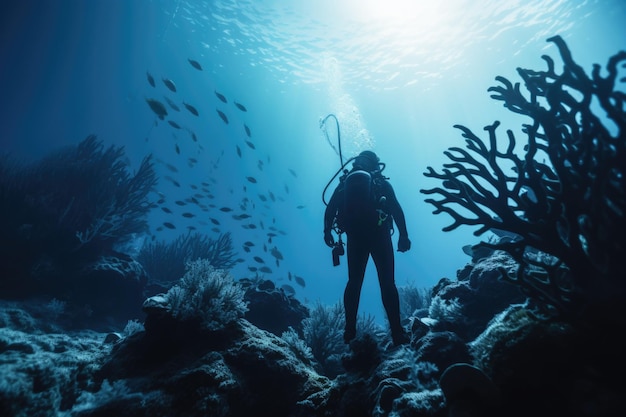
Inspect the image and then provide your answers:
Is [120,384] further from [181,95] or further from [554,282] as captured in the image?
[181,95]

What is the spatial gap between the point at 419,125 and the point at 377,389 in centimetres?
4535

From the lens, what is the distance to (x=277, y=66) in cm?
3041

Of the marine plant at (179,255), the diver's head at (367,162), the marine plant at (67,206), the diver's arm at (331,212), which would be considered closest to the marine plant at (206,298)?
the diver's arm at (331,212)

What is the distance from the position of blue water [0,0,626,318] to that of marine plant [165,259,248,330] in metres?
4.05

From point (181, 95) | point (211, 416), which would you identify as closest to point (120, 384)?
point (211, 416)

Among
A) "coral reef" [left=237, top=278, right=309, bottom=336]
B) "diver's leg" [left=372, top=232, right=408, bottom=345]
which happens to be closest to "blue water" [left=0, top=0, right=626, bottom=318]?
"coral reef" [left=237, top=278, right=309, bottom=336]

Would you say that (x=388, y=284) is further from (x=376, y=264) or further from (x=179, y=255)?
(x=179, y=255)

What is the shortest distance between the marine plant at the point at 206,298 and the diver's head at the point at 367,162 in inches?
118

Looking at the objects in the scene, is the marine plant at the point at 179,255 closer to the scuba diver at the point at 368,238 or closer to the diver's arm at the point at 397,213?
the scuba diver at the point at 368,238

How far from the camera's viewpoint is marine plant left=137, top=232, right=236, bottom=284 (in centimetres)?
1309

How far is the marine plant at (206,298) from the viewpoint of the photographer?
3752 millimetres

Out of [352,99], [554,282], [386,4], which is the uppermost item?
[352,99]

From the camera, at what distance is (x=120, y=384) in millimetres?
2822

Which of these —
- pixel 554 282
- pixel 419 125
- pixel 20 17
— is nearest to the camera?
pixel 554 282
